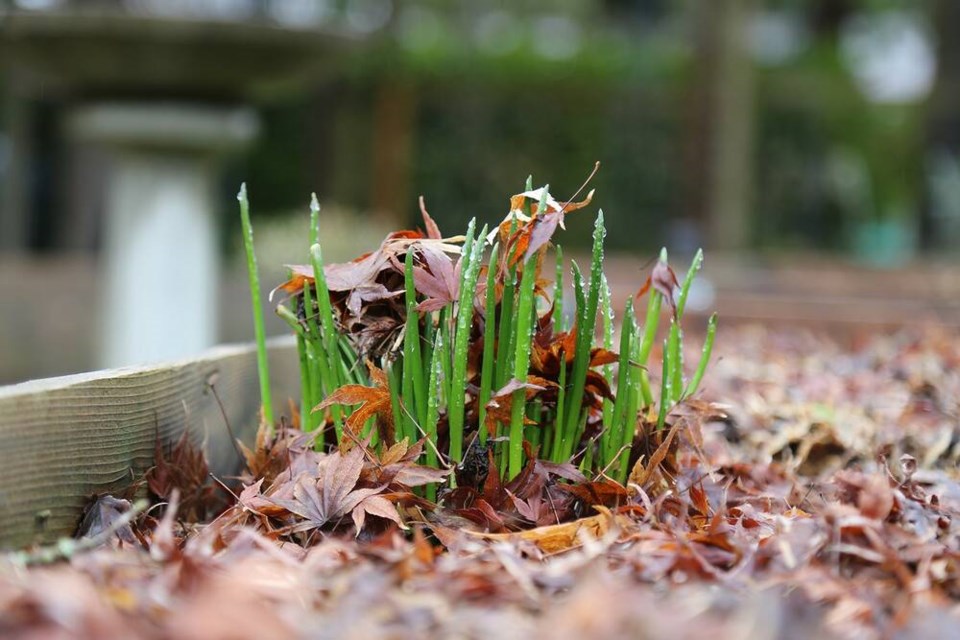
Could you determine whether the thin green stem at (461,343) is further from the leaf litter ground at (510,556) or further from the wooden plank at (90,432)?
the wooden plank at (90,432)

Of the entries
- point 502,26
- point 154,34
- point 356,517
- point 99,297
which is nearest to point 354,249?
point 99,297

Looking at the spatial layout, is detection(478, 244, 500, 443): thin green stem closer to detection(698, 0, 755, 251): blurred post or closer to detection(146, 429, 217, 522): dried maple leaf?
detection(146, 429, 217, 522): dried maple leaf

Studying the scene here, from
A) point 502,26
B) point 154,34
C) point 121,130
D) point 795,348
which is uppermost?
point 502,26

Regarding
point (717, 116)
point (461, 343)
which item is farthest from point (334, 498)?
point (717, 116)

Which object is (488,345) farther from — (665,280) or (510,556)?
(510,556)

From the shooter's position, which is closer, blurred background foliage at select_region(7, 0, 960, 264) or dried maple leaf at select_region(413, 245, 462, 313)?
dried maple leaf at select_region(413, 245, 462, 313)

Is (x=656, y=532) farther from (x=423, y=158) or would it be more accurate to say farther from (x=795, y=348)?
(x=423, y=158)

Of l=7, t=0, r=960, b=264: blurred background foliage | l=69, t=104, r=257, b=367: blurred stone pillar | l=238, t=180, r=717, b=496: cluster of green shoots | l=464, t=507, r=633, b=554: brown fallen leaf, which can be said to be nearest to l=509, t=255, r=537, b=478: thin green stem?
l=238, t=180, r=717, b=496: cluster of green shoots
